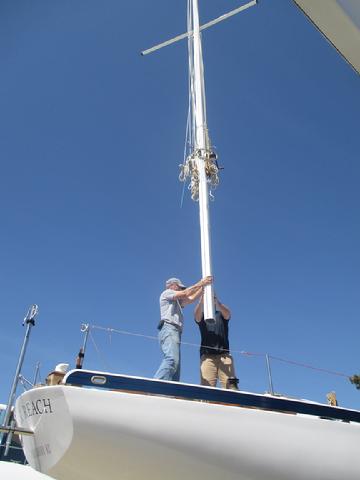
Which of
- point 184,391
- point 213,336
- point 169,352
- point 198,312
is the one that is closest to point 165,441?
point 184,391

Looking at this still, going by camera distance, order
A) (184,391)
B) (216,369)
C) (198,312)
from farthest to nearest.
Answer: (198,312) → (216,369) → (184,391)

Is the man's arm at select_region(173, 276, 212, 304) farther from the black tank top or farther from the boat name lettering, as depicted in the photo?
the boat name lettering

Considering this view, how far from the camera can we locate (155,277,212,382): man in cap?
13.8 feet

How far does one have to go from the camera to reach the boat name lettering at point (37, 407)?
3244mm

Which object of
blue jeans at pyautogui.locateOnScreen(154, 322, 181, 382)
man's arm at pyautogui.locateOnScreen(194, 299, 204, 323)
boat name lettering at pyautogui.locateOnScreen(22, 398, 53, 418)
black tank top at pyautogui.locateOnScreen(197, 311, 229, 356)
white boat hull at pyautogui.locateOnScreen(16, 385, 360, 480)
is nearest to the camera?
white boat hull at pyautogui.locateOnScreen(16, 385, 360, 480)

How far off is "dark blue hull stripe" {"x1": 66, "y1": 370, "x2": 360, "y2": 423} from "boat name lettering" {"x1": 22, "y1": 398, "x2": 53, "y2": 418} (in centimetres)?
25

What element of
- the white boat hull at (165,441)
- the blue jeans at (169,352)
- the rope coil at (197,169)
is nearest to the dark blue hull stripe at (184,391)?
the white boat hull at (165,441)

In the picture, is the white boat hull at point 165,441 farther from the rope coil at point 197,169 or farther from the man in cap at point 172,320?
the rope coil at point 197,169

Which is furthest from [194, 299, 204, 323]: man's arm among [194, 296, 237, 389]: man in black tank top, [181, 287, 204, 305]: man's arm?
[181, 287, 204, 305]: man's arm

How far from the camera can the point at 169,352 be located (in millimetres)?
4301

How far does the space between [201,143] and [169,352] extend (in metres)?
4.25

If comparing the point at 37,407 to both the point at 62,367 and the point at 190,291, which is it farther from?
the point at 190,291

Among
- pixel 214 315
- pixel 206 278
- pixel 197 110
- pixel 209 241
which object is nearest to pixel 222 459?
pixel 214 315

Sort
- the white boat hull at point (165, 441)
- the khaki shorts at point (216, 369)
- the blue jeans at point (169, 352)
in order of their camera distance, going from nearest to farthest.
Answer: the white boat hull at point (165, 441)
the blue jeans at point (169, 352)
the khaki shorts at point (216, 369)
